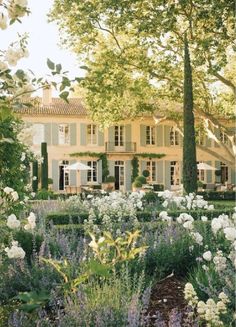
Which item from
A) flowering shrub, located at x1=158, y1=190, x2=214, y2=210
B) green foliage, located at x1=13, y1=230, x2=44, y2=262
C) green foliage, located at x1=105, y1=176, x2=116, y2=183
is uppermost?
green foliage, located at x1=105, y1=176, x2=116, y2=183

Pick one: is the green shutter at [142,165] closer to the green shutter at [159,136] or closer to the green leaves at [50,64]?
the green shutter at [159,136]

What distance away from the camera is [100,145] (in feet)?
121

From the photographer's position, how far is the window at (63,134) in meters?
36.4

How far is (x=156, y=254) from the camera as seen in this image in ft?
17.3

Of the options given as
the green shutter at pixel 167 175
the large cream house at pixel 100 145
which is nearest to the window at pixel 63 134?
the large cream house at pixel 100 145

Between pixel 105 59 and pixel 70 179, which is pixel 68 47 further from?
pixel 70 179

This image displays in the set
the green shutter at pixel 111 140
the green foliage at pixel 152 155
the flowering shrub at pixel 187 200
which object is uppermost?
the green shutter at pixel 111 140

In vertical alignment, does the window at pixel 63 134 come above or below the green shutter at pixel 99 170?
above

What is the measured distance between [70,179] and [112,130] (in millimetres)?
4422

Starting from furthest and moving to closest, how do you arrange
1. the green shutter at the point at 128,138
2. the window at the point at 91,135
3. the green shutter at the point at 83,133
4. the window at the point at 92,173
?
1. the green shutter at the point at 128,138
2. the window at the point at 91,135
3. the green shutter at the point at 83,133
4. the window at the point at 92,173

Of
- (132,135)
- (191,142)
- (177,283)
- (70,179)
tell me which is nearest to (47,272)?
(177,283)

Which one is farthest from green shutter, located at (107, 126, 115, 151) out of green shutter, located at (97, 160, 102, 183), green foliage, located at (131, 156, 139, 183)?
green foliage, located at (131, 156, 139, 183)

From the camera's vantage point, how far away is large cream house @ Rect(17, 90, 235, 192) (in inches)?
1409

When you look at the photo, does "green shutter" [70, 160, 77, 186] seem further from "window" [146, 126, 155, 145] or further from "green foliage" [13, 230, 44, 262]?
"green foliage" [13, 230, 44, 262]
